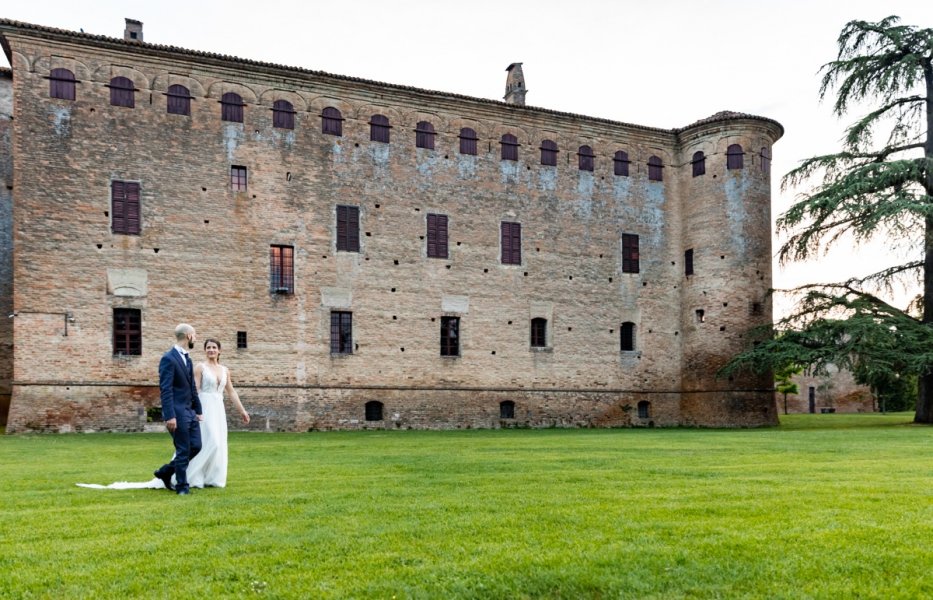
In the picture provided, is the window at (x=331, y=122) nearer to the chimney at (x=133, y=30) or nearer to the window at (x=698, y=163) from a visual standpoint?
the chimney at (x=133, y=30)

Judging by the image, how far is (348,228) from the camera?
2545cm

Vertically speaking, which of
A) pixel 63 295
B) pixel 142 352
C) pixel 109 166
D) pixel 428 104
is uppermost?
pixel 428 104

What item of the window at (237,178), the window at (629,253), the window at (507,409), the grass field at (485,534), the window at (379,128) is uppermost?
the window at (379,128)

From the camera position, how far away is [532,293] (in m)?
27.8

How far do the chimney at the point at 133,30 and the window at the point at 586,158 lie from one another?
15814 mm

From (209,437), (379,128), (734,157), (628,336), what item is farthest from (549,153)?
(209,437)

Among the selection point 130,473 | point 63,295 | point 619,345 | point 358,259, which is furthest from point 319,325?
point 130,473

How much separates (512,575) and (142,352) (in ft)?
67.6

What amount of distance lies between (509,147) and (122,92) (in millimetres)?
12993

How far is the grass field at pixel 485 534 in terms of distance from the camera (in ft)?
15.2

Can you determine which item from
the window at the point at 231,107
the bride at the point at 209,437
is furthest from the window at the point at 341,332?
the bride at the point at 209,437

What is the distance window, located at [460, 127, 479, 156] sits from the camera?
27344 mm

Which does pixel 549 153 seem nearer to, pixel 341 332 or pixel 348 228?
pixel 348 228

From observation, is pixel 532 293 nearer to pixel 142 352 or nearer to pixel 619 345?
pixel 619 345
